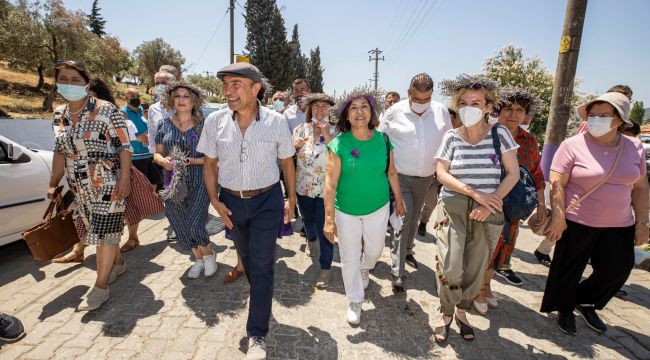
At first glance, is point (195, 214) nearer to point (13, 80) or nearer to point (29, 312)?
point (29, 312)

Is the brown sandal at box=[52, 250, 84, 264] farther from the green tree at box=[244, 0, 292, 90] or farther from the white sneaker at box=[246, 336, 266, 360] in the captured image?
the green tree at box=[244, 0, 292, 90]

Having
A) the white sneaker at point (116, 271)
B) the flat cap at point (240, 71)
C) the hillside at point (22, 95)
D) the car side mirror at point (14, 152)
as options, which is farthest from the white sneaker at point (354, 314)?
the hillside at point (22, 95)

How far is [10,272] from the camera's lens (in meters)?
3.79

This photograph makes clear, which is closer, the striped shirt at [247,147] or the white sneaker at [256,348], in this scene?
the white sneaker at [256,348]

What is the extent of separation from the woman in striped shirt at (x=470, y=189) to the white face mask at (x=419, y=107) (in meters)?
0.63

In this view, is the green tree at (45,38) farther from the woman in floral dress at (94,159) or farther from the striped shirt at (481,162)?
the striped shirt at (481,162)

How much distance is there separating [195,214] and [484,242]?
2.83m

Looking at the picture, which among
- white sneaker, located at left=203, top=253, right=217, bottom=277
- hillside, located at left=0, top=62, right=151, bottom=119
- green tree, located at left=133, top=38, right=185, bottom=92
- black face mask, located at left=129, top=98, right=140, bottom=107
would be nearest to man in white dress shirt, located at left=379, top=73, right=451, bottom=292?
white sneaker, located at left=203, top=253, right=217, bottom=277

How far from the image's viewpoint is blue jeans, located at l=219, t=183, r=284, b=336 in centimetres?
253

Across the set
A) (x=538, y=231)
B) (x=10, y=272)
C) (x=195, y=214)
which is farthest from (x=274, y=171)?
(x=10, y=272)

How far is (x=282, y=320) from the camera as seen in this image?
9.77ft

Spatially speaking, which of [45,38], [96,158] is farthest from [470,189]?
[45,38]

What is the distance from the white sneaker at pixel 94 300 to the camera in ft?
9.83

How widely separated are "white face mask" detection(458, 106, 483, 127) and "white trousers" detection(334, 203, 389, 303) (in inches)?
38.8
